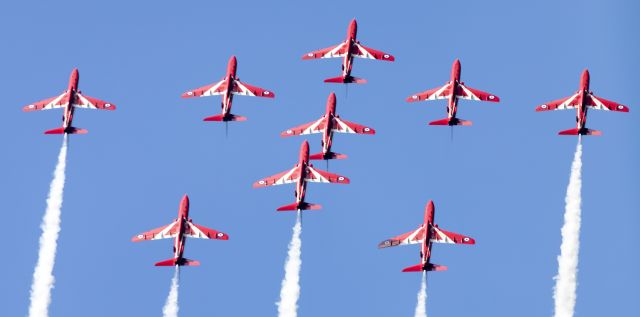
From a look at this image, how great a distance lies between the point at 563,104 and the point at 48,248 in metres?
49.4

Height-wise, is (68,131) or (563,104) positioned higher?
(563,104)

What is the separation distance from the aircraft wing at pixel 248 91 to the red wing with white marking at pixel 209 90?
1.12 meters

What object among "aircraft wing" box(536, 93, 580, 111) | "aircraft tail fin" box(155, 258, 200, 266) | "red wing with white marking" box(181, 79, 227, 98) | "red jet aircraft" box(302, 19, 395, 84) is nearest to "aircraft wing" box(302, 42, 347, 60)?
"red jet aircraft" box(302, 19, 395, 84)

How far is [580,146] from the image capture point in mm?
171875

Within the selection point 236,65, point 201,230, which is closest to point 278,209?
point 201,230

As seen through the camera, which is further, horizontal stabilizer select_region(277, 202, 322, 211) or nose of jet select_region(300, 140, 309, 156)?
nose of jet select_region(300, 140, 309, 156)

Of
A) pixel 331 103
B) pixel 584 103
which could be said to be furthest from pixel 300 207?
pixel 584 103

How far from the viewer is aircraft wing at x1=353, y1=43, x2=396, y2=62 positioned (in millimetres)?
180500

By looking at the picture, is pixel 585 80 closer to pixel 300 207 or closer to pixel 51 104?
→ pixel 300 207

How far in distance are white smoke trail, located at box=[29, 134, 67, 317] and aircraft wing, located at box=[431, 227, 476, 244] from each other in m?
35.2

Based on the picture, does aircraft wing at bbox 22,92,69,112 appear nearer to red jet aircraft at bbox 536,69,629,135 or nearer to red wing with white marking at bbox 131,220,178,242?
red wing with white marking at bbox 131,220,178,242

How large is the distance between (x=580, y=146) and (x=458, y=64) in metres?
14.4

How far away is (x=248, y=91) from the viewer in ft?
583

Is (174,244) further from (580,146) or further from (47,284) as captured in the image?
(580,146)
